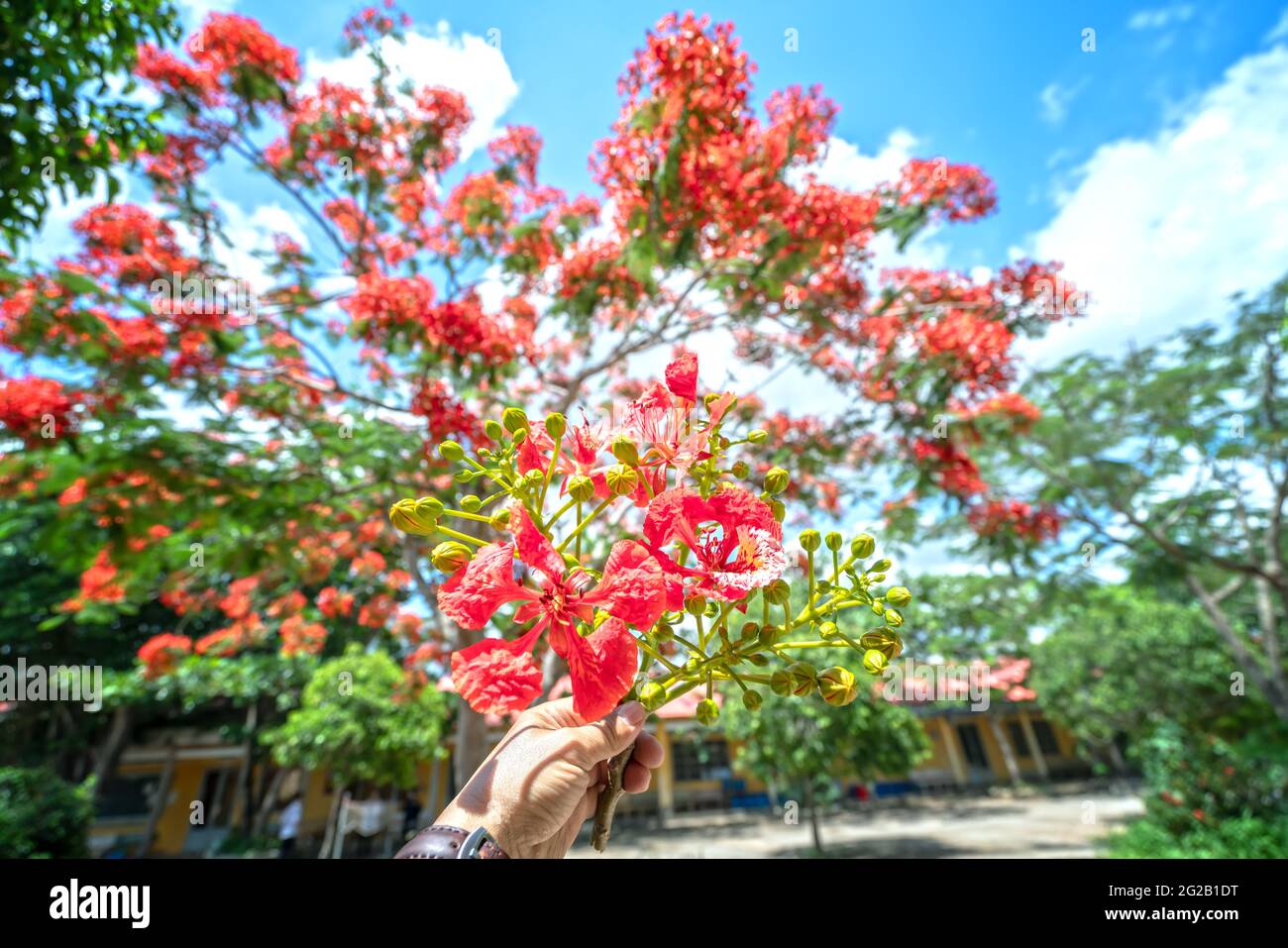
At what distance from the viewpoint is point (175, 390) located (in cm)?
469

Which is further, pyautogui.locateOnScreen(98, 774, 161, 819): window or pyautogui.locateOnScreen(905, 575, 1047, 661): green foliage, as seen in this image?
pyautogui.locateOnScreen(98, 774, 161, 819): window

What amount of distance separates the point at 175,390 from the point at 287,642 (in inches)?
151

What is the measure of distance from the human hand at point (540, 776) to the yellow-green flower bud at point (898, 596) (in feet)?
1.17

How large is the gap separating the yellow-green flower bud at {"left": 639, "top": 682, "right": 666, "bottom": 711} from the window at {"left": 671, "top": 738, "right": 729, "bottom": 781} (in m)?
20.1

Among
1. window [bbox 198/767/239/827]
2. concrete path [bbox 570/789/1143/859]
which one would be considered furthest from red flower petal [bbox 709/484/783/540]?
window [bbox 198/767/239/827]

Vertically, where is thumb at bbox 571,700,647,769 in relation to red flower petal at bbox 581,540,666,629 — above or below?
below

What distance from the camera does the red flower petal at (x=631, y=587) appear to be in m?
0.68

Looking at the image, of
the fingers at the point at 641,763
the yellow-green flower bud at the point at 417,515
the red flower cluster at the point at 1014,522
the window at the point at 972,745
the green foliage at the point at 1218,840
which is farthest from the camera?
the window at the point at 972,745

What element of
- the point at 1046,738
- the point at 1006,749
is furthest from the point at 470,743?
the point at 1046,738

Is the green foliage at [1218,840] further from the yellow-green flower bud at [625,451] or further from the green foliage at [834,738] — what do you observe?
the yellow-green flower bud at [625,451]

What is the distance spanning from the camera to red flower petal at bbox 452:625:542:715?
0.72m

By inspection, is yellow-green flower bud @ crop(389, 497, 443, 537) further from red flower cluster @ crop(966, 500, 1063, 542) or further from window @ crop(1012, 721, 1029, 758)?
window @ crop(1012, 721, 1029, 758)

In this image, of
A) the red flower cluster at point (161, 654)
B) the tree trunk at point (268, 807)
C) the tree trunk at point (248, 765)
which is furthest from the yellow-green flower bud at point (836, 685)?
the tree trunk at point (268, 807)

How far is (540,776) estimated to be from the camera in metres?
0.89
